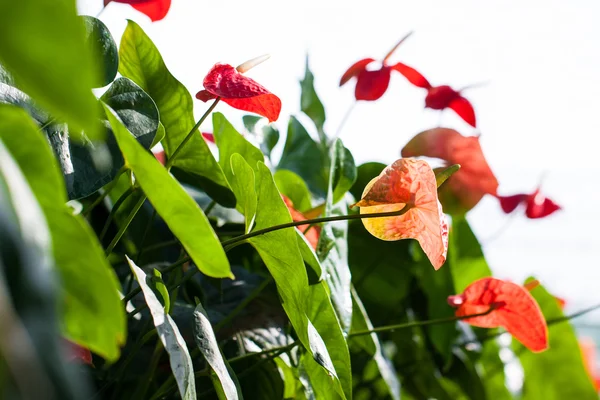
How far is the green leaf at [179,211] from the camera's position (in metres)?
0.21

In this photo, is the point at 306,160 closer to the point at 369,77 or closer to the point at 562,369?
the point at 369,77

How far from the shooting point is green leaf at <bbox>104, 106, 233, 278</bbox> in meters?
0.21

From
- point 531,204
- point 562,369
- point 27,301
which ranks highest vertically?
point 27,301

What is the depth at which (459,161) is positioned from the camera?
0.52m

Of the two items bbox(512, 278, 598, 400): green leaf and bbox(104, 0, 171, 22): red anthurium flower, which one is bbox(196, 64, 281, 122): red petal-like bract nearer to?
bbox(104, 0, 171, 22): red anthurium flower

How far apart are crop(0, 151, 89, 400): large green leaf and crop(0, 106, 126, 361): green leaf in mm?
25

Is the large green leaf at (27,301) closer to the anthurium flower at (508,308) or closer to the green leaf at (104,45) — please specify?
the green leaf at (104,45)

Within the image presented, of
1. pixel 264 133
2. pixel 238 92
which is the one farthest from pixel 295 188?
pixel 238 92

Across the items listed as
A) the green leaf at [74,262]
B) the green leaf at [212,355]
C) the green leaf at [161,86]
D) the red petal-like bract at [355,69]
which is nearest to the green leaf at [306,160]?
the red petal-like bract at [355,69]

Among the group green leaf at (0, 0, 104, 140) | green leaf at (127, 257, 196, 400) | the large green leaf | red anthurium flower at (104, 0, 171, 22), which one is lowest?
green leaf at (127, 257, 196, 400)

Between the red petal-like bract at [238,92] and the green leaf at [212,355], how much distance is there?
4.3 inches

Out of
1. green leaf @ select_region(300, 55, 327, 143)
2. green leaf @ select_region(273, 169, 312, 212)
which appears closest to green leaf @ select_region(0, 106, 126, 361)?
green leaf @ select_region(273, 169, 312, 212)

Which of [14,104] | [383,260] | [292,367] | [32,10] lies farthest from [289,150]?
[32,10]

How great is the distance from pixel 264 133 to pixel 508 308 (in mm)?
282
